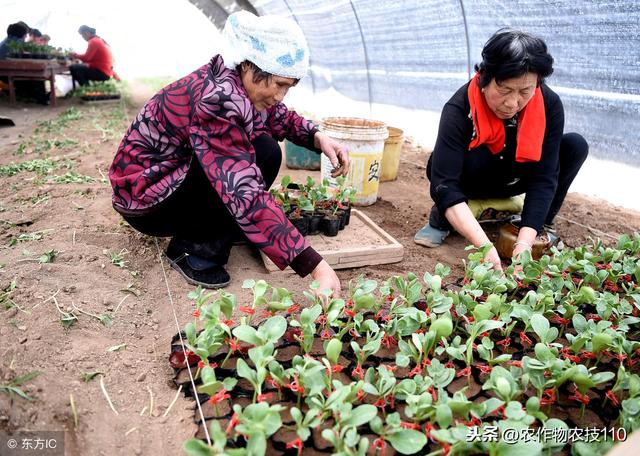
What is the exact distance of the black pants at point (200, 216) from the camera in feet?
6.30

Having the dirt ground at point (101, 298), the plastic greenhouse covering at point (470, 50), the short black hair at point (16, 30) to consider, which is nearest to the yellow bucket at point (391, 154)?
the dirt ground at point (101, 298)

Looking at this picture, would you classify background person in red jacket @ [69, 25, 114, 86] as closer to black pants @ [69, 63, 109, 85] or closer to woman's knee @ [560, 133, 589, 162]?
black pants @ [69, 63, 109, 85]

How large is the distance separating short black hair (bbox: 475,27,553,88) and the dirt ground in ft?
3.41

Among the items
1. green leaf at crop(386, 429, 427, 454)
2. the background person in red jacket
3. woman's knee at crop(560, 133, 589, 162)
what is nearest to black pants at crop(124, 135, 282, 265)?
green leaf at crop(386, 429, 427, 454)

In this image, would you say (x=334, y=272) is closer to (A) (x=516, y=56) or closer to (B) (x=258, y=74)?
(B) (x=258, y=74)

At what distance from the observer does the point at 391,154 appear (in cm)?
396

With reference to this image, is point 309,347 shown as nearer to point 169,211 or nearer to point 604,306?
point 169,211

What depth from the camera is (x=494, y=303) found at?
5.31ft

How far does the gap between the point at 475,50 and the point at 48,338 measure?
13.3 feet

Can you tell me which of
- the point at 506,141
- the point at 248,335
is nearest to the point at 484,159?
the point at 506,141

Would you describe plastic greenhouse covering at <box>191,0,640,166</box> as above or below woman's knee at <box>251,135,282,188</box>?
above

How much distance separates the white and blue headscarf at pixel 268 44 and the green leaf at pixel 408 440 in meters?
1.19

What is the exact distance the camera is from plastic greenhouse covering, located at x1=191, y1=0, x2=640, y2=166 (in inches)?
118

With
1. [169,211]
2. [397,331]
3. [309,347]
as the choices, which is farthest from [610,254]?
[169,211]
